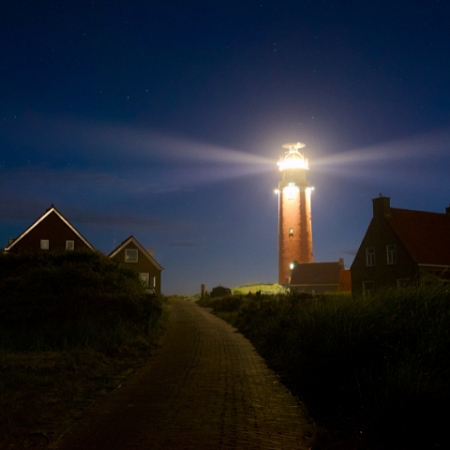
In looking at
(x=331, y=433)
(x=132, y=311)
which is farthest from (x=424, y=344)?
(x=132, y=311)

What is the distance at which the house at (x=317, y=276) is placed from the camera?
58.8 meters

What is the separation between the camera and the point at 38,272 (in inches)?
749

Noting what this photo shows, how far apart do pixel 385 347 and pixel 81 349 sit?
798 centimetres

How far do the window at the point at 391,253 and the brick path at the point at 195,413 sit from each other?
1018 inches

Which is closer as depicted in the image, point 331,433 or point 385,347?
point 331,433

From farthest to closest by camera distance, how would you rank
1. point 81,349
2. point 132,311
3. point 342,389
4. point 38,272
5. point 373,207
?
point 373,207
point 38,272
point 132,311
point 81,349
point 342,389

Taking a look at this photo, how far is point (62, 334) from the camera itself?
560 inches

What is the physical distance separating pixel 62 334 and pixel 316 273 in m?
48.8

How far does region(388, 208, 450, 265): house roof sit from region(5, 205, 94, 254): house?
24670 millimetres

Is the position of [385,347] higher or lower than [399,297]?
lower

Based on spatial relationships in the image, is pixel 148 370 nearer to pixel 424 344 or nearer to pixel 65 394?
pixel 65 394

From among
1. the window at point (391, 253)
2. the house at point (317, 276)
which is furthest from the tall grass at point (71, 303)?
the house at point (317, 276)

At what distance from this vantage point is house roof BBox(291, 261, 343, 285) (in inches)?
2334

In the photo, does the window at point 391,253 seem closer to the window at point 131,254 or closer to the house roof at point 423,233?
the house roof at point 423,233
